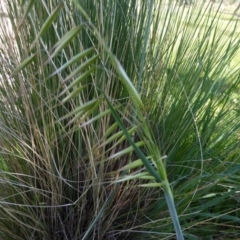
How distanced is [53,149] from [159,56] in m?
0.38

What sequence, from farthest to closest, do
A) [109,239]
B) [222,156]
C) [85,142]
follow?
[222,156] < [109,239] < [85,142]

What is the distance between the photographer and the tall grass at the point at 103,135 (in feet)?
3.48

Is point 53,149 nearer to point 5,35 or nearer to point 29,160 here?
point 29,160

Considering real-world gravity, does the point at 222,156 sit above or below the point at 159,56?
below

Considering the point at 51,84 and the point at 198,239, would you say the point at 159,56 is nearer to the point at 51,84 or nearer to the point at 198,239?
the point at 51,84

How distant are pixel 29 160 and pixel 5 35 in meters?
0.31

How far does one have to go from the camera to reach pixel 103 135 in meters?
1.01

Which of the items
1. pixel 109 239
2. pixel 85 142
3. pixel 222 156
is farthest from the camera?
pixel 222 156

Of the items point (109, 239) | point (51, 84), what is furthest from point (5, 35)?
point (109, 239)

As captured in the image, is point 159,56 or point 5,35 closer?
point 5,35

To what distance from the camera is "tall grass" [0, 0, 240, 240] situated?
3.48ft

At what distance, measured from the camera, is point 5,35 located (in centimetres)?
111

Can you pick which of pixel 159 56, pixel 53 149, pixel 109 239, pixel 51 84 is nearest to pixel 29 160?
pixel 53 149

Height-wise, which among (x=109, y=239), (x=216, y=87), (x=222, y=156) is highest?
(x=216, y=87)
